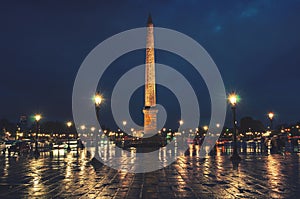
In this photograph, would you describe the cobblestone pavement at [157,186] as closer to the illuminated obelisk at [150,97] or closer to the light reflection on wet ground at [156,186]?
the light reflection on wet ground at [156,186]

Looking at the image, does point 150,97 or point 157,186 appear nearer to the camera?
point 157,186

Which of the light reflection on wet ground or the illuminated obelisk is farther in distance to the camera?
the illuminated obelisk

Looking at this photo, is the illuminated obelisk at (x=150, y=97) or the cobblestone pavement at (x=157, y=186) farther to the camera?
the illuminated obelisk at (x=150, y=97)

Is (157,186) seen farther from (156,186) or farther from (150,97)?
(150,97)

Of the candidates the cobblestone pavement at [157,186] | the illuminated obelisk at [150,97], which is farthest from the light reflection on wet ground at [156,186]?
the illuminated obelisk at [150,97]

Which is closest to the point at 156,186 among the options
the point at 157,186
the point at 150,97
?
A: the point at 157,186

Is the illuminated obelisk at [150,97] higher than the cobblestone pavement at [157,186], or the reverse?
the illuminated obelisk at [150,97]

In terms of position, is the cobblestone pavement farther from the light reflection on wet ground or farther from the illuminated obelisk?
the illuminated obelisk

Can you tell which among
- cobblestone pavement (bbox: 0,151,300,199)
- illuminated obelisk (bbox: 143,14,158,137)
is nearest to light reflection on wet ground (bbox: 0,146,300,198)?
cobblestone pavement (bbox: 0,151,300,199)

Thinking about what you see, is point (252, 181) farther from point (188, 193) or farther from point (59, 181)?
point (59, 181)

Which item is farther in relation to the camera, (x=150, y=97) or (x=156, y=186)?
(x=150, y=97)

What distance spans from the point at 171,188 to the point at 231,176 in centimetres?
413

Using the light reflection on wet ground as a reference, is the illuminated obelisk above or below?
above

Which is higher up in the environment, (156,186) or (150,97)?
(150,97)
